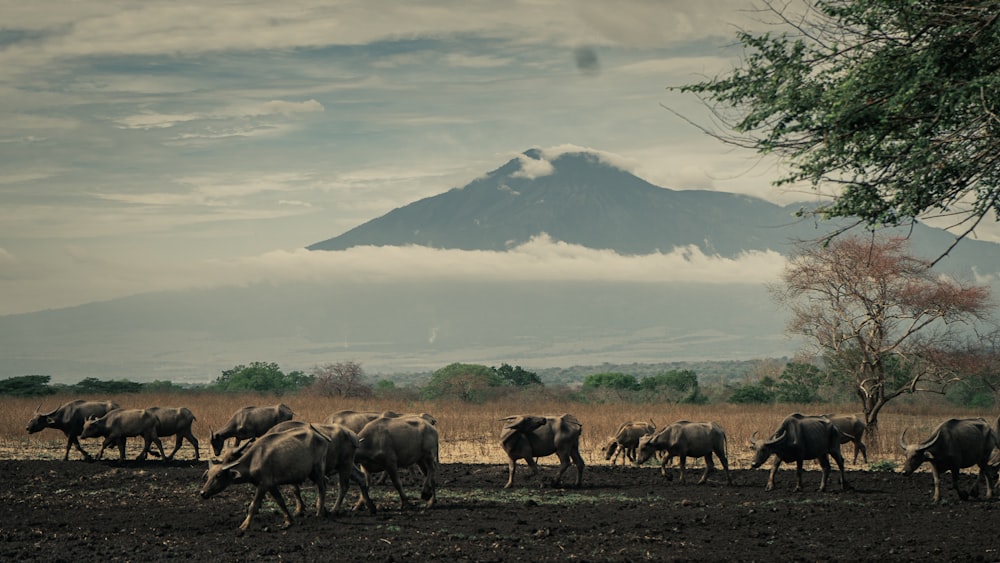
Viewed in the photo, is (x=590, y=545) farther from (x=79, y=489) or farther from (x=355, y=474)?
(x=79, y=489)

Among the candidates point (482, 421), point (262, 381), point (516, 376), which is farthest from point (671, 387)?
point (482, 421)

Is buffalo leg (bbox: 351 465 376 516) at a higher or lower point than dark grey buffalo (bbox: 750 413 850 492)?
lower

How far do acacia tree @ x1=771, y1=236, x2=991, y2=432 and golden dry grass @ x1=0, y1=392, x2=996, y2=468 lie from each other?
2812 mm

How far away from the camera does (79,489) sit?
2214 cm

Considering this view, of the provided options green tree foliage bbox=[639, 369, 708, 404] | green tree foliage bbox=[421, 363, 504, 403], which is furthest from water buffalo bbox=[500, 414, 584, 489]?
green tree foliage bbox=[421, 363, 504, 403]

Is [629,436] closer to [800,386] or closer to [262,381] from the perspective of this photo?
[800,386]

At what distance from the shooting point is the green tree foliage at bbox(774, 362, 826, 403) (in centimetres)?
6762

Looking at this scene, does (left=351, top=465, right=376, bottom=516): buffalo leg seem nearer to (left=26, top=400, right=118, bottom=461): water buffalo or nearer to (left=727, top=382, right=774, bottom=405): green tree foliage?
(left=26, top=400, right=118, bottom=461): water buffalo

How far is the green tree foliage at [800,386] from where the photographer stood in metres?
67.6

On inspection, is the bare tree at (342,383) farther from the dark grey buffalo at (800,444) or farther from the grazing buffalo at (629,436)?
the dark grey buffalo at (800,444)

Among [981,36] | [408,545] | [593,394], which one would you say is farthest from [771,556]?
[593,394]

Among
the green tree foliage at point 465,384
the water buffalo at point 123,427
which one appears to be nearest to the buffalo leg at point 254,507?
the water buffalo at point 123,427

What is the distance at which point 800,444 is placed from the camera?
74.0ft

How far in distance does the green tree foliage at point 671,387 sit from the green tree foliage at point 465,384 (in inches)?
478
